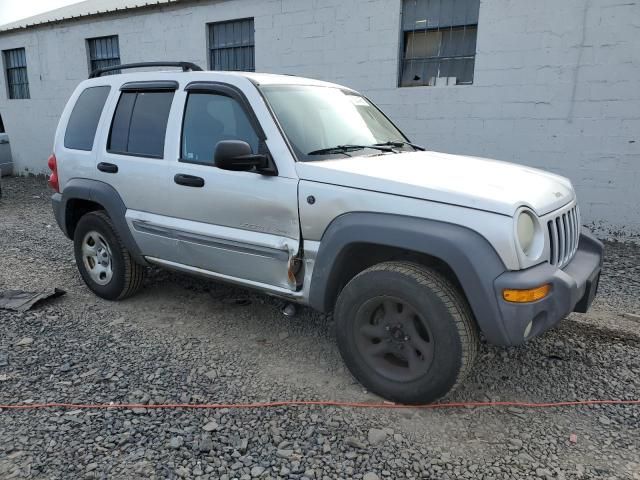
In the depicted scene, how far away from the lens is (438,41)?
7.36 meters

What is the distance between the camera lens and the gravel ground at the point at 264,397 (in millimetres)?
2490

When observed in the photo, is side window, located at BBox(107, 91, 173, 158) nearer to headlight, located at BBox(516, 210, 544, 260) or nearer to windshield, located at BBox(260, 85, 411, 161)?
windshield, located at BBox(260, 85, 411, 161)

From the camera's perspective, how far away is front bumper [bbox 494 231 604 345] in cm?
249

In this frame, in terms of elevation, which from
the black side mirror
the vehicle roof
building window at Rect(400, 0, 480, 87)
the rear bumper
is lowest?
the rear bumper

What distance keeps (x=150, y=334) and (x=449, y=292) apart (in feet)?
7.84

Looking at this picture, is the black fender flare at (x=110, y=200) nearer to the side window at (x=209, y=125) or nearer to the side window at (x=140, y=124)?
the side window at (x=140, y=124)

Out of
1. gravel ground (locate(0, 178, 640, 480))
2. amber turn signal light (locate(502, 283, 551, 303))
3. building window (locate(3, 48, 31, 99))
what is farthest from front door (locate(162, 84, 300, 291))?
building window (locate(3, 48, 31, 99))

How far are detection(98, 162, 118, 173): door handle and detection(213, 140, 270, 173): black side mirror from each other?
4.59 ft

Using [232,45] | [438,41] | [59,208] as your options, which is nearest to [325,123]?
[59,208]

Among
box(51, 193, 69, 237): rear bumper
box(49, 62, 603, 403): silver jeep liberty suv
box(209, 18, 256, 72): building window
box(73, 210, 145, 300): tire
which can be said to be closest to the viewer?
box(49, 62, 603, 403): silver jeep liberty suv

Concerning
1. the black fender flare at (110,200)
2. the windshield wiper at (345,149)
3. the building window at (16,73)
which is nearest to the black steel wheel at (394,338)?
the windshield wiper at (345,149)

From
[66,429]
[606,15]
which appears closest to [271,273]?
[66,429]

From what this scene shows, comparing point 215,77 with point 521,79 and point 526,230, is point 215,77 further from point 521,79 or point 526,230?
point 521,79

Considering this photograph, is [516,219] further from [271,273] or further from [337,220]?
[271,273]
